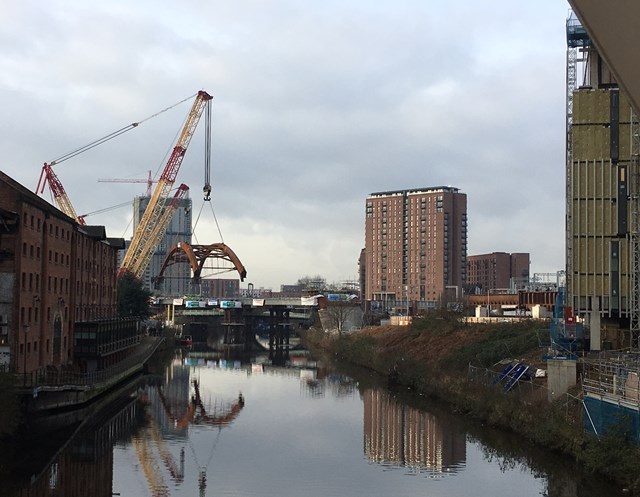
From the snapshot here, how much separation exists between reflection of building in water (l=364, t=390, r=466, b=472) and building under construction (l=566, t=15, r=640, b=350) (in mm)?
11718

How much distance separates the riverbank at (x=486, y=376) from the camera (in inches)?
949

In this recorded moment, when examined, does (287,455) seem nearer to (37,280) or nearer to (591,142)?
(37,280)

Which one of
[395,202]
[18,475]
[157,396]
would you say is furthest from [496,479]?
[395,202]

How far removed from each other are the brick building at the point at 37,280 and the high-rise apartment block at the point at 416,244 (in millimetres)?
109768

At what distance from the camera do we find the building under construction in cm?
4162

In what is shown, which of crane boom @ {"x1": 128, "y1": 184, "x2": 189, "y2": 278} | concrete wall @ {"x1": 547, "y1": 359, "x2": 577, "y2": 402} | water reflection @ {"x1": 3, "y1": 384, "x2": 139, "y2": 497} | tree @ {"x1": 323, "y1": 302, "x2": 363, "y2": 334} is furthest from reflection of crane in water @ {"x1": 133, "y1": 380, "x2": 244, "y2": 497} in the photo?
crane boom @ {"x1": 128, "y1": 184, "x2": 189, "y2": 278}

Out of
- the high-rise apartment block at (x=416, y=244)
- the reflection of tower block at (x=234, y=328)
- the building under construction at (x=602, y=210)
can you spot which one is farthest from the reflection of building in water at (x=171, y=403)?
the high-rise apartment block at (x=416, y=244)

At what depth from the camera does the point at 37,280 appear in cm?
3894

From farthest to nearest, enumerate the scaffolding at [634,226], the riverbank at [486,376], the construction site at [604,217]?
the construction site at [604,217] → the scaffolding at [634,226] → the riverbank at [486,376]

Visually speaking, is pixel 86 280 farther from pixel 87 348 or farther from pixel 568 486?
pixel 568 486

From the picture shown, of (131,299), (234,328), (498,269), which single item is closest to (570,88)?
(131,299)

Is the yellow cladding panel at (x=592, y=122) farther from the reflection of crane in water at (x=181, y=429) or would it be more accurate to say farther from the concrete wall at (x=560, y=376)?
the reflection of crane in water at (x=181, y=429)

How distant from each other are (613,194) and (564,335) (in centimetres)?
966

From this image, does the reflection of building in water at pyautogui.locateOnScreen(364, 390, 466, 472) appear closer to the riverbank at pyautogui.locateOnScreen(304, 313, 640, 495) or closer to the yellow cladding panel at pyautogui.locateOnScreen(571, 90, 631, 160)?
the riverbank at pyautogui.locateOnScreen(304, 313, 640, 495)
